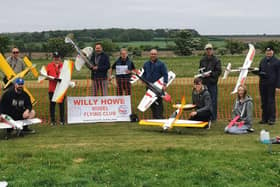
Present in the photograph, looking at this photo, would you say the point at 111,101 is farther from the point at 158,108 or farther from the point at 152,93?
the point at 158,108

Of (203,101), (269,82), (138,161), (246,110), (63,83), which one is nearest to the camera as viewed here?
(138,161)

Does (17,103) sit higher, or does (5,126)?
(17,103)

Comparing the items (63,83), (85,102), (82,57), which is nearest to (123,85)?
(85,102)

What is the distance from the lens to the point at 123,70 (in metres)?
12.6

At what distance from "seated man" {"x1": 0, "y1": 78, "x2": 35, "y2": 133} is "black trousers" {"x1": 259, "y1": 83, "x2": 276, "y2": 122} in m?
5.95

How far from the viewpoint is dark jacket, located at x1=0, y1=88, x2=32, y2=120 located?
10.2 meters

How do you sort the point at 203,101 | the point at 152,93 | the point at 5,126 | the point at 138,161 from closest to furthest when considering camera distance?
the point at 138,161
the point at 5,126
the point at 203,101
the point at 152,93

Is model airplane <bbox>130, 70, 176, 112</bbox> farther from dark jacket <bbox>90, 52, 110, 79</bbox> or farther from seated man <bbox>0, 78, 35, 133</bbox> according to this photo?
seated man <bbox>0, 78, 35, 133</bbox>

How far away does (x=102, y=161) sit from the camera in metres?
7.62

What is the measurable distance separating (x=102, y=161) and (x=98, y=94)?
5680 mm

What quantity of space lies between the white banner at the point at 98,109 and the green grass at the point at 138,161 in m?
2.14

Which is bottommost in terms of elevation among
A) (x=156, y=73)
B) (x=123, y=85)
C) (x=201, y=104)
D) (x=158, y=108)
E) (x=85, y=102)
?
(x=158, y=108)

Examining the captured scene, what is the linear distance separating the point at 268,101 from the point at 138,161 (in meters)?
5.48

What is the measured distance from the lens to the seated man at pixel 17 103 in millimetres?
10219
